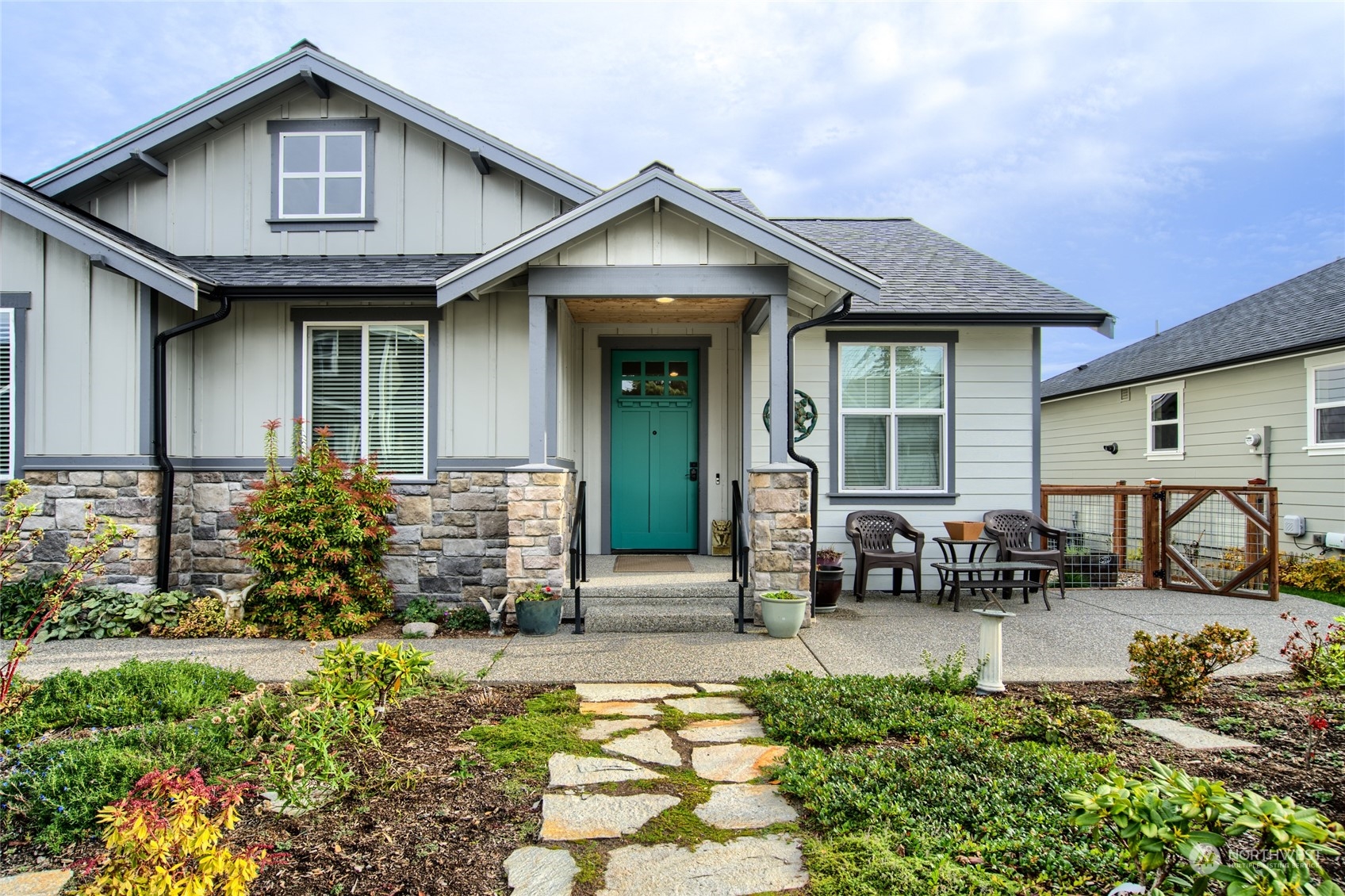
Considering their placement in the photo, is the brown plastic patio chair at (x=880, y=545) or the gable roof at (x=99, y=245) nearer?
the gable roof at (x=99, y=245)

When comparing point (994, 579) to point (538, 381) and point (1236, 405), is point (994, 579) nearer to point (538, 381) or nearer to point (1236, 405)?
point (538, 381)

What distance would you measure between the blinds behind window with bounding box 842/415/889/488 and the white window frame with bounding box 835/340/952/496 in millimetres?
42

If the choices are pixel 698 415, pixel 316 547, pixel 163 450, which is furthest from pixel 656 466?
pixel 163 450

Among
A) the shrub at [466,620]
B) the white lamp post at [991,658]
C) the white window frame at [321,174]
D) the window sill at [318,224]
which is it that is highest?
the white window frame at [321,174]

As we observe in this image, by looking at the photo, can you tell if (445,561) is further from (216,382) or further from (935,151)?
(935,151)

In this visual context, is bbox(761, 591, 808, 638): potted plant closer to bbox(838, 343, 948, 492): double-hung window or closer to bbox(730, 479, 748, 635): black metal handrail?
bbox(730, 479, 748, 635): black metal handrail

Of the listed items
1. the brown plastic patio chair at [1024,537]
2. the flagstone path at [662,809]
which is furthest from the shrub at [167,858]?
the brown plastic patio chair at [1024,537]

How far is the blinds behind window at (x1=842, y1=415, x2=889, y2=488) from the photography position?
8.48 meters

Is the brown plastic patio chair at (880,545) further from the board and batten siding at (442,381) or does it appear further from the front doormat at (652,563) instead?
the board and batten siding at (442,381)

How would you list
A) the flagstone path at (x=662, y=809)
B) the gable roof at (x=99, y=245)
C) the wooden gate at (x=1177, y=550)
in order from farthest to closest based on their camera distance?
the wooden gate at (x=1177, y=550) < the gable roof at (x=99, y=245) < the flagstone path at (x=662, y=809)

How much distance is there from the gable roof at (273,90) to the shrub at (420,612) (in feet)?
14.1

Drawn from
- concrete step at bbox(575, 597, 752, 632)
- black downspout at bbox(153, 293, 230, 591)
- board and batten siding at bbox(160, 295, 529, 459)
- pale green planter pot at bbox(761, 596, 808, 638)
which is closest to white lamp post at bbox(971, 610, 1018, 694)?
pale green planter pot at bbox(761, 596, 808, 638)

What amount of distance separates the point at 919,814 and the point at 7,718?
446 centimetres

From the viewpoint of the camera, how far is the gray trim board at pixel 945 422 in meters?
8.39
